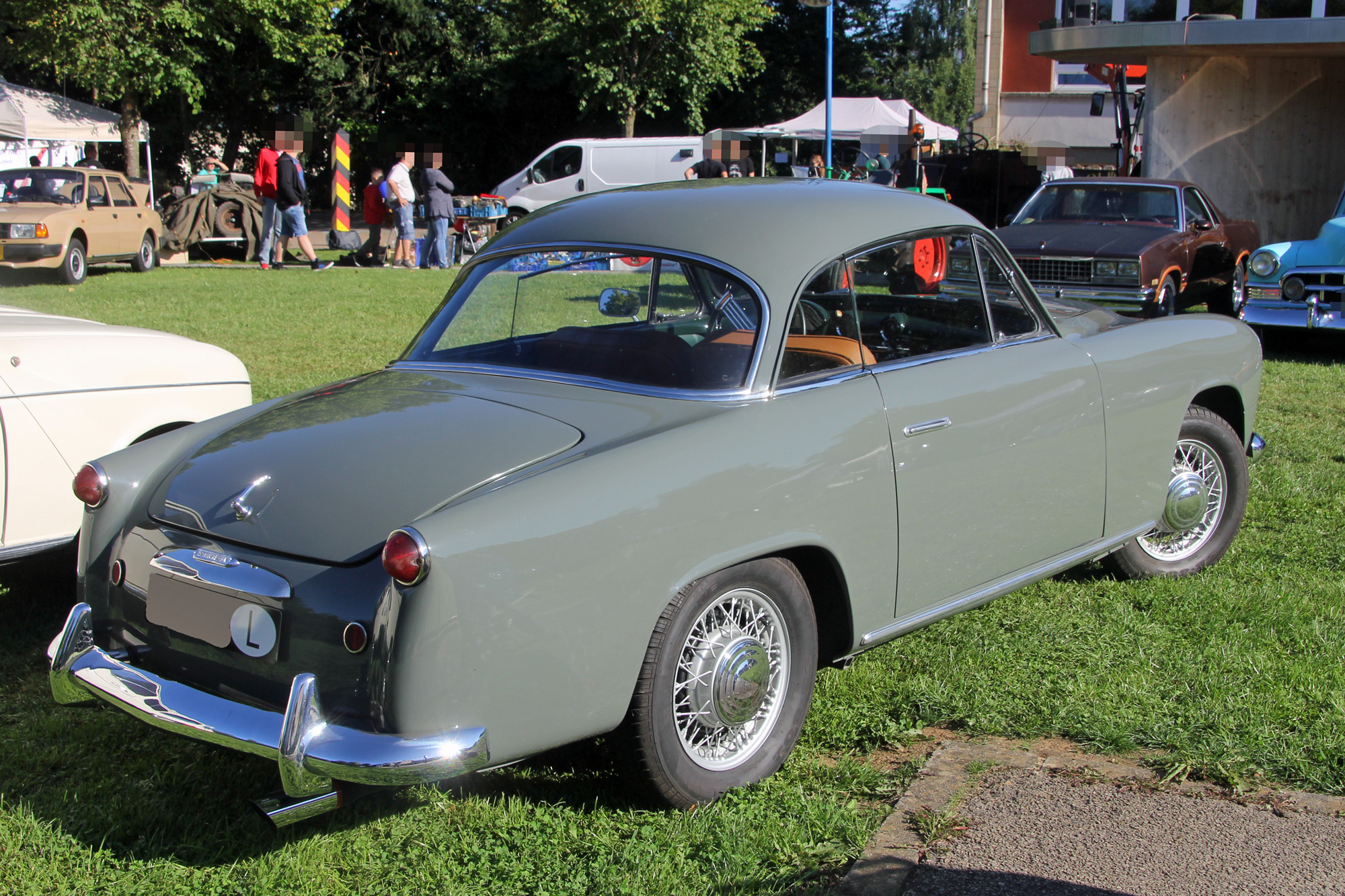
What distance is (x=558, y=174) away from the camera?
2598cm

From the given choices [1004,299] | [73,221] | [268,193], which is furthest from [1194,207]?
[73,221]

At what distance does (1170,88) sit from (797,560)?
16.1 m

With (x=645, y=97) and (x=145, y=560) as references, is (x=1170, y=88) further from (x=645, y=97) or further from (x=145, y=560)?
(x=645, y=97)

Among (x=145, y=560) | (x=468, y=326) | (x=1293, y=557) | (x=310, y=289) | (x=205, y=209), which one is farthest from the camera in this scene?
(x=205, y=209)

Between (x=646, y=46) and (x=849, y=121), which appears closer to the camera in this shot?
(x=849, y=121)

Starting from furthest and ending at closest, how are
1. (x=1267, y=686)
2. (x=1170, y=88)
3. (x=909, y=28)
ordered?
(x=909, y=28)
(x=1170, y=88)
(x=1267, y=686)

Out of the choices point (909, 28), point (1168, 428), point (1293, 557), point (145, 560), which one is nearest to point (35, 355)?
point (145, 560)

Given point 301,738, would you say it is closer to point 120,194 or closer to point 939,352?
point 939,352

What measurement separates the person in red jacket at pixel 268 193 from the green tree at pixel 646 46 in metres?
17.4

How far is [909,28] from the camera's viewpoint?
50.2m

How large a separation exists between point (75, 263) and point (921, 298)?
583 inches

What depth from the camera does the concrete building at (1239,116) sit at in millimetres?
16188

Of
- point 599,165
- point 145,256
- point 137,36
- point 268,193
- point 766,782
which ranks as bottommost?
point 766,782

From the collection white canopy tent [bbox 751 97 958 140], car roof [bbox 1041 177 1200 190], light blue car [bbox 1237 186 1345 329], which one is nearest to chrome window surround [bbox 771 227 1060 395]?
light blue car [bbox 1237 186 1345 329]
